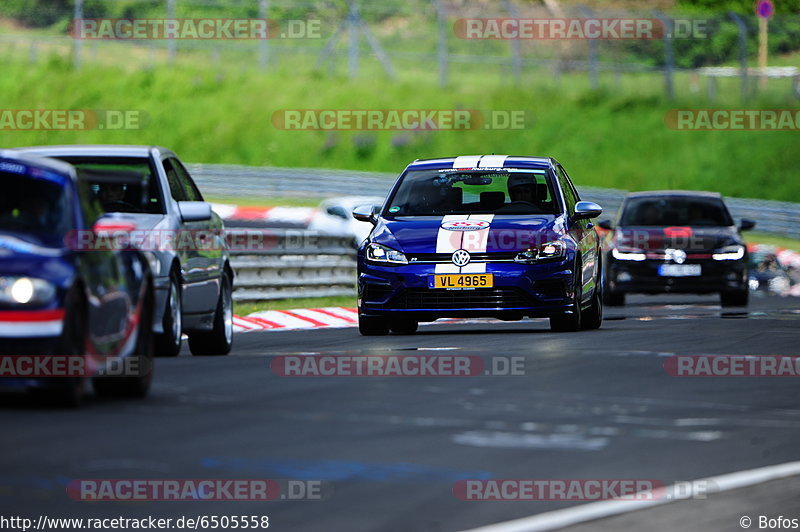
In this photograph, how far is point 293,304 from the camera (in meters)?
23.0

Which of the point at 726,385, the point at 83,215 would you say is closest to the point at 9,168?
the point at 83,215

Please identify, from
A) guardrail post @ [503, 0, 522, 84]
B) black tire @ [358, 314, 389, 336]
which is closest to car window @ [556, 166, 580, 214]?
black tire @ [358, 314, 389, 336]

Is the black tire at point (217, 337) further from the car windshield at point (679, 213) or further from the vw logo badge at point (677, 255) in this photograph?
the car windshield at point (679, 213)

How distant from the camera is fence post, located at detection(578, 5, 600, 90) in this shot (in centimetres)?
4403

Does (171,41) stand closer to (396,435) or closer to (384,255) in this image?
(384,255)

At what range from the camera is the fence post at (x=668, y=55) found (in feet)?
146

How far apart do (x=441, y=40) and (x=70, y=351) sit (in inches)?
1663

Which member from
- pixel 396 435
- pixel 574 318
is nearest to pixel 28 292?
pixel 396 435

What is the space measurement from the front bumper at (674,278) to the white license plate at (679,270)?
36mm

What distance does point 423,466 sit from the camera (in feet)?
24.6

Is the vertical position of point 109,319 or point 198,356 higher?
point 109,319

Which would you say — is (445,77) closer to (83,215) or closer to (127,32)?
(127,32)

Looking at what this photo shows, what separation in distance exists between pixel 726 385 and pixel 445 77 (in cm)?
4164

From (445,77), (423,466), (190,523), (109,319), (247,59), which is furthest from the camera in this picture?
(247,59)
